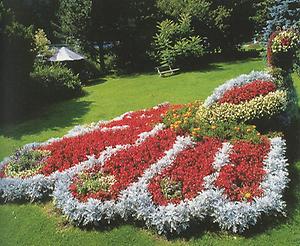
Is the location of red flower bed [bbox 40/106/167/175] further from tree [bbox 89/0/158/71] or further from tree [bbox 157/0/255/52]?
tree [bbox 157/0/255/52]

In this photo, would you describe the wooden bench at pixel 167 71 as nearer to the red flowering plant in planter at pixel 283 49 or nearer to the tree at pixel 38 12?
the red flowering plant in planter at pixel 283 49

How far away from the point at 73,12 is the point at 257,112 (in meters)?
23.4

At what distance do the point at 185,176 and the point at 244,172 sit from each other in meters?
1.31

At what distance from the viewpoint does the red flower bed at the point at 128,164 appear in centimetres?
951

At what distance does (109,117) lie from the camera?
1867 cm

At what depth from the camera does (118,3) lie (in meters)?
33.0

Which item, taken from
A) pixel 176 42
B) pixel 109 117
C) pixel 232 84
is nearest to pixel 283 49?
pixel 232 84

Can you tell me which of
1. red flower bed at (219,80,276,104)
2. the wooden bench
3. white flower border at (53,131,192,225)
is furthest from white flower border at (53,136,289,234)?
the wooden bench

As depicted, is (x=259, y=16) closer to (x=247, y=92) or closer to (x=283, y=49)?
(x=283, y=49)

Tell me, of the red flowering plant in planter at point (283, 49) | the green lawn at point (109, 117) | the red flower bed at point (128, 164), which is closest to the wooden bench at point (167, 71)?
the green lawn at point (109, 117)

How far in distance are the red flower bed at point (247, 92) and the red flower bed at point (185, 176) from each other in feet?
5.94

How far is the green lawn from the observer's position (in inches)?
325

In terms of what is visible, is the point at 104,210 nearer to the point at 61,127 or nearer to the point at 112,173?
the point at 112,173

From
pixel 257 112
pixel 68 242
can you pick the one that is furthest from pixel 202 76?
pixel 68 242
